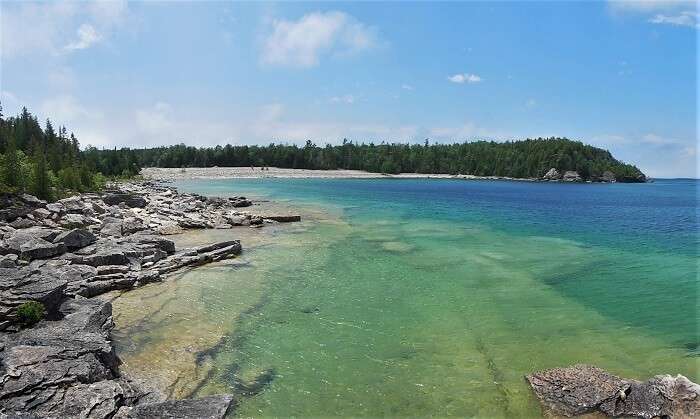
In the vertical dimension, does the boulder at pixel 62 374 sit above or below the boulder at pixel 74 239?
below

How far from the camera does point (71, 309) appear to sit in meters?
15.7

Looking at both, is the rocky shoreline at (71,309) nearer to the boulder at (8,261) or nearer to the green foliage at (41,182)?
the boulder at (8,261)

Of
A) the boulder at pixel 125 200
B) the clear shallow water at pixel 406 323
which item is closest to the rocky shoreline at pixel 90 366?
the clear shallow water at pixel 406 323

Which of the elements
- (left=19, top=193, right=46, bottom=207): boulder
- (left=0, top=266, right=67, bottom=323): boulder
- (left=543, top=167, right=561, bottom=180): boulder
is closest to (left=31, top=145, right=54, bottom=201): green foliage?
(left=19, top=193, right=46, bottom=207): boulder

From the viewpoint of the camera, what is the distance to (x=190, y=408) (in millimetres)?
10516

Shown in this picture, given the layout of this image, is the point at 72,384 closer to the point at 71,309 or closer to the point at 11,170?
the point at 71,309

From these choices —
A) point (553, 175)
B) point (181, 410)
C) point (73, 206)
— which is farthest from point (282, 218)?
point (553, 175)

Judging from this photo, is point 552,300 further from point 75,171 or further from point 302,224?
point 75,171

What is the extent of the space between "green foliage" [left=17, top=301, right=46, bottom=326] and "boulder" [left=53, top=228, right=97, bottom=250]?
11263mm

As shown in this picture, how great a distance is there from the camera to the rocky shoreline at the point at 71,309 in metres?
10.3

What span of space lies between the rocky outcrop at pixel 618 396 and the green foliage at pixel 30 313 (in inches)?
620

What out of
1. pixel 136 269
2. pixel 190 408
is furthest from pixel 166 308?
pixel 190 408

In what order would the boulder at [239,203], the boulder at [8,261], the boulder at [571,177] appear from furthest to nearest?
the boulder at [571,177], the boulder at [239,203], the boulder at [8,261]

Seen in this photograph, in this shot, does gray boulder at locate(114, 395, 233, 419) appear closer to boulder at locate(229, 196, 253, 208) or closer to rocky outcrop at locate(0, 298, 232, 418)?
rocky outcrop at locate(0, 298, 232, 418)
